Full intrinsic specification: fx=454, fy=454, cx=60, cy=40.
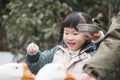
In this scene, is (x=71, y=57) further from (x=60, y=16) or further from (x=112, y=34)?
(x=60, y=16)

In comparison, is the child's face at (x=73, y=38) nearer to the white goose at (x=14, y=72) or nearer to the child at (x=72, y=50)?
the child at (x=72, y=50)

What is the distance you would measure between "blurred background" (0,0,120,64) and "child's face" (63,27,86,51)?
2.82 m

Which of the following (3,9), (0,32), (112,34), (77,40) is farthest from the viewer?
(0,32)

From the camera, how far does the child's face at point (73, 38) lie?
328 cm

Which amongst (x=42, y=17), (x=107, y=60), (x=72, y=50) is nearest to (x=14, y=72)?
(x=72, y=50)

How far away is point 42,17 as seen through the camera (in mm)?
6348

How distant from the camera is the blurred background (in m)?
6.36

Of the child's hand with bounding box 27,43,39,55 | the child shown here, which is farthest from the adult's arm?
the child

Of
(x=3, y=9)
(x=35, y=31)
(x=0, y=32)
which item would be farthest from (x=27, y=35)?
(x=0, y=32)

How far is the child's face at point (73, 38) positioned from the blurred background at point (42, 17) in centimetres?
282

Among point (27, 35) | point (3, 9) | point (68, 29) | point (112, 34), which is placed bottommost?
point (3, 9)

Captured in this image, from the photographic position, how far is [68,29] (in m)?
3.30

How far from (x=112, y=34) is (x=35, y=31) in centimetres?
433

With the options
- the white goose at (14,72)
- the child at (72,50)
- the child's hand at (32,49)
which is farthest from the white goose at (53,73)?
the child at (72,50)
